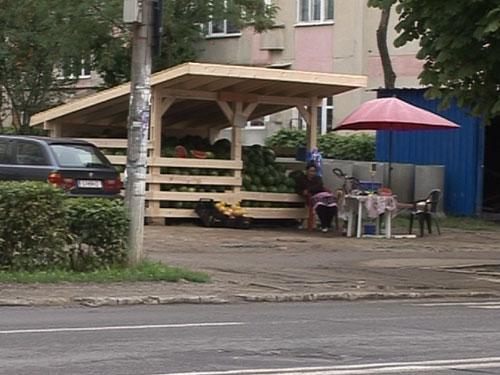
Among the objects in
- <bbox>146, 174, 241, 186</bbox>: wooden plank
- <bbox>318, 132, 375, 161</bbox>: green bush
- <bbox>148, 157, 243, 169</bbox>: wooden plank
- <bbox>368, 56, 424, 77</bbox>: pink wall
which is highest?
<bbox>368, 56, 424, 77</bbox>: pink wall

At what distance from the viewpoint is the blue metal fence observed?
1118 inches

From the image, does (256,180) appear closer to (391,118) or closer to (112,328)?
(391,118)

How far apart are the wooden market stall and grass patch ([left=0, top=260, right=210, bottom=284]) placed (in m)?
7.62

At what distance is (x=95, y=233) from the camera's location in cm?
1512

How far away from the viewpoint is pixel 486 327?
11.5 meters

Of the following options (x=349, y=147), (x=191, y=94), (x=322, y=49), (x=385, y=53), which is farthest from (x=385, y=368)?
(x=322, y=49)

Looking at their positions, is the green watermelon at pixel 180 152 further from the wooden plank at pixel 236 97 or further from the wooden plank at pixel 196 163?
the wooden plank at pixel 236 97

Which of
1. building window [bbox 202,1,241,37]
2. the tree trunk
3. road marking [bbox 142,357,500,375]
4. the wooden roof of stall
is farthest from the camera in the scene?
building window [bbox 202,1,241,37]

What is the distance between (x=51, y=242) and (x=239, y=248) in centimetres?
595

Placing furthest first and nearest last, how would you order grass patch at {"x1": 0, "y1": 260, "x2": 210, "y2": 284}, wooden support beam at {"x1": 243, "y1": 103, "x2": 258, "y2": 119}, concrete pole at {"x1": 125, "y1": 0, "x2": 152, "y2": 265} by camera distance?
wooden support beam at {"x1": 243, "y1": 103, "x2": 258, "y2": 119}
concrete pole at {"x1": 125, "y1": 0, "x2": 152, "y2": 265}
grass patch at {"x1": 0, "y1": 260, "x2": 210, "y2": 284}

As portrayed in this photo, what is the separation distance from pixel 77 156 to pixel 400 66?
16.7 m

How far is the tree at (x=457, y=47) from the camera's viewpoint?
1583 centimetres

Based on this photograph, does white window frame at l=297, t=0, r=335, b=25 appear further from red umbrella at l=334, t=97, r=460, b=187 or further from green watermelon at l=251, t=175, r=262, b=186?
red umbrella at l=334, t=97, r=460, b=187

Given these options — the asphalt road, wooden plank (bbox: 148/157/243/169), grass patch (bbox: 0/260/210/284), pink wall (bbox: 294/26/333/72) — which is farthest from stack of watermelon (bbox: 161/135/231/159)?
pink wall (bbox: 294/26/333/72)
